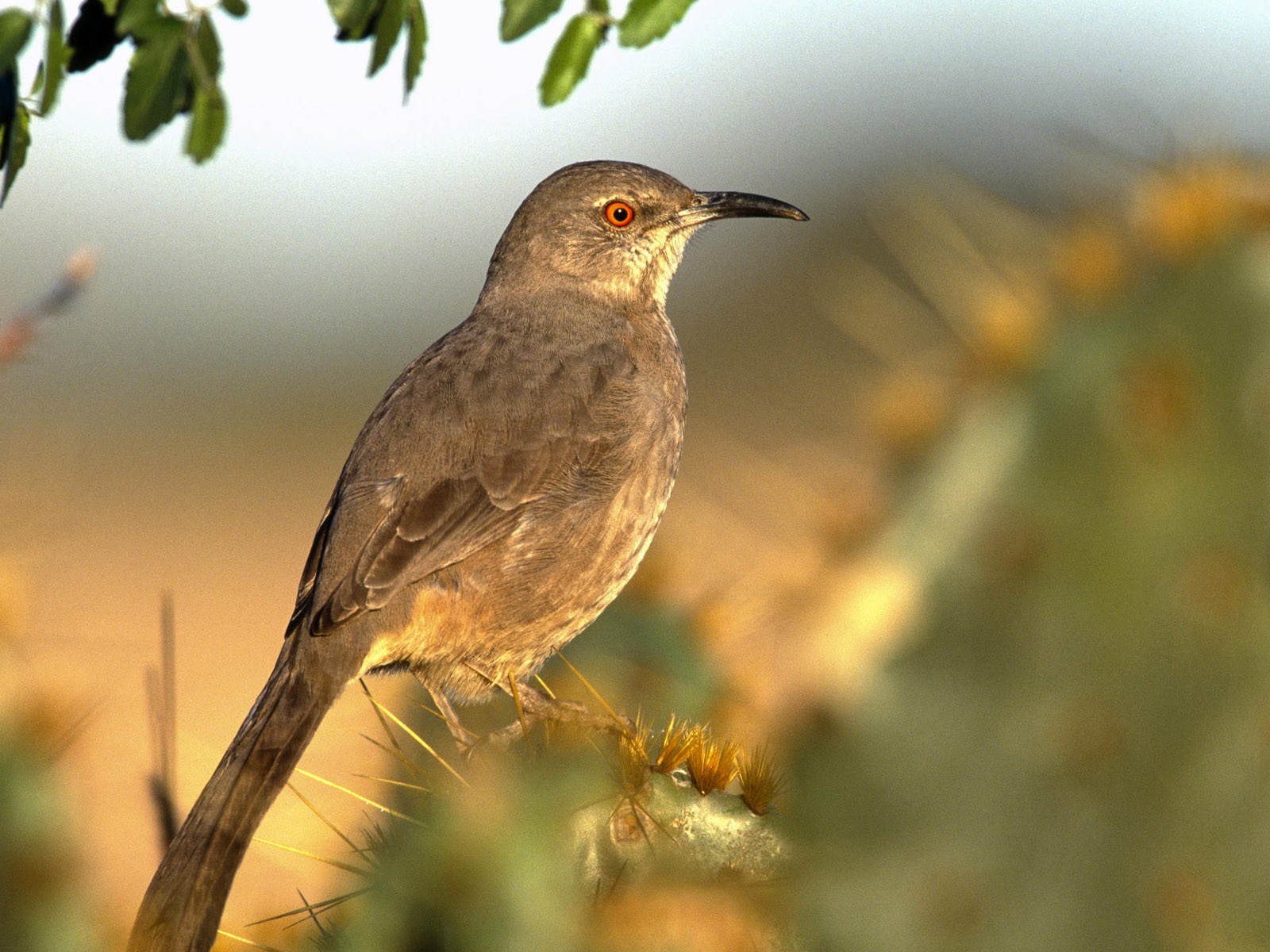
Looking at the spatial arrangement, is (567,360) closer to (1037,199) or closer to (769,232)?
(1037,199)

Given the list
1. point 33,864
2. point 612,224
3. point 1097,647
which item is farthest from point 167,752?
point 612,224

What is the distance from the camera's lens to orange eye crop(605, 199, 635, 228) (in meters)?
4.95

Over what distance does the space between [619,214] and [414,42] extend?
7.72 ft

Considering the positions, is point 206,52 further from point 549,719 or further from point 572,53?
point 549,719

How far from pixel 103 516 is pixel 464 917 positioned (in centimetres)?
1376

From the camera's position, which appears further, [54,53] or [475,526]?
[475,526]

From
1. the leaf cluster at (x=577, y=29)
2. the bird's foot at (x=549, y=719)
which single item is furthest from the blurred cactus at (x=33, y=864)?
the leaf cluster at (x=577, y=29)

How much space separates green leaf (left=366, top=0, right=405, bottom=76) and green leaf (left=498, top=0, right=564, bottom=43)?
0.18 meters

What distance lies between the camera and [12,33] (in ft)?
7.91

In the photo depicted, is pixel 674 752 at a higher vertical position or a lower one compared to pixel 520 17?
lower

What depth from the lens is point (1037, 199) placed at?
345cm

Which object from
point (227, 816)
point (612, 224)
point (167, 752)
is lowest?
point (227, 816)

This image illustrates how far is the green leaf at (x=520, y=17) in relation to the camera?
252cm

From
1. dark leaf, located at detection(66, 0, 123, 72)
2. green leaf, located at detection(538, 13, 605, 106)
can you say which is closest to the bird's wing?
dark leaf, located at detection(66, 0, 123, 72)
